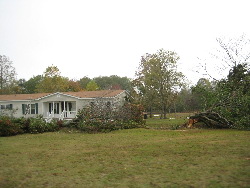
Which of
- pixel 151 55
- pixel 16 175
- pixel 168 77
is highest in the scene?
pixel 151 55

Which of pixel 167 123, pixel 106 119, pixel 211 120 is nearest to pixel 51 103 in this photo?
pixel 106 119

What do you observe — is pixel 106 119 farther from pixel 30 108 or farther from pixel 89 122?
pixel 30 108

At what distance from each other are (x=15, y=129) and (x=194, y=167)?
1523 cm

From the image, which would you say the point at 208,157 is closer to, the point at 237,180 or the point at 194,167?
the point at 194,167

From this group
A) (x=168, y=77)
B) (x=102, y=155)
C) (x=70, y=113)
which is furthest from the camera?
(x=168, y=77)

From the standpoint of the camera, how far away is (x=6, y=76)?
44.9 m

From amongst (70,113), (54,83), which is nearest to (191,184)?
(70,113)

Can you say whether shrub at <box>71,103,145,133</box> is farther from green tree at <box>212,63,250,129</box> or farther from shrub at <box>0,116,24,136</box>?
green tree at <box>212,63,250,129</box>

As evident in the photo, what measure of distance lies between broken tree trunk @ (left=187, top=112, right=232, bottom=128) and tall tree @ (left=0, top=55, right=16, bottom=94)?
119ft

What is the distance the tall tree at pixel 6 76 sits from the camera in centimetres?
4406

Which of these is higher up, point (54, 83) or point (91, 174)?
point (54, 83)

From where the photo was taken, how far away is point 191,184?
18.6ft

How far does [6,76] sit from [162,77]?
28.1 m

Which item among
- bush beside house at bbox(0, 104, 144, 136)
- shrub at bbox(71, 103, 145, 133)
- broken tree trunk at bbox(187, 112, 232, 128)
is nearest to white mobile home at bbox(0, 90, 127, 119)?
shrub at bbox(71, 103, 145, 133)
